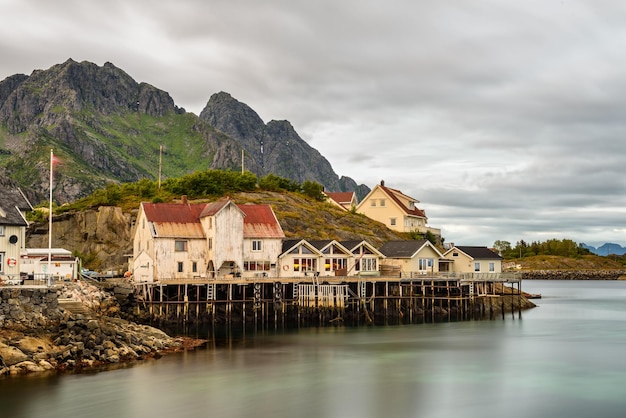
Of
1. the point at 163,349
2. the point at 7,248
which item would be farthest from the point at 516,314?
the point at 7,248

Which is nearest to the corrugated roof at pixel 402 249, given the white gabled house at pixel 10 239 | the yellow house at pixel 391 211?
the yellow house at pixel 391 211

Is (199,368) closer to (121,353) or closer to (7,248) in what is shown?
(121,353)

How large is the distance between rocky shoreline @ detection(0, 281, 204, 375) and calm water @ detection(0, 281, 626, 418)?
184 cm

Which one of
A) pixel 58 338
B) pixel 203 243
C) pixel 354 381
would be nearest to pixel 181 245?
pixel 203 243

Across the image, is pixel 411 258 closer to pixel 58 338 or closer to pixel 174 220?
pixel 174 220

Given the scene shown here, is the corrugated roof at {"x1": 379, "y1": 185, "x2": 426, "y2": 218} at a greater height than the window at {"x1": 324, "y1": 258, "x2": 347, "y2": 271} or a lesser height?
greater

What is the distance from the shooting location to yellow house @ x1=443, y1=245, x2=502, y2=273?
7612cm

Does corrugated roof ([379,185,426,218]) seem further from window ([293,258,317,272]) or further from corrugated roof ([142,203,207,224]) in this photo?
corrugated roof ([142,203,207,224])

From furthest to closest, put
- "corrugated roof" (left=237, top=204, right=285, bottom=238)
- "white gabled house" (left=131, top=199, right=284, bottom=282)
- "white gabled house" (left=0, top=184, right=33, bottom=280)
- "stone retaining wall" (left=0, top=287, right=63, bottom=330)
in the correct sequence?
"corrugated roof" (left=237, top=204, right=285, bottom=238) → "white gabled house" (left=131, top=199, right=284, bottom=282) → "white gabled house" (left=0, top=184, right=33, bottom=280) → "stone retaining wall" (left=0, top=287, right=63, bottom=330)

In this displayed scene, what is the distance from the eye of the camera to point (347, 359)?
143ft

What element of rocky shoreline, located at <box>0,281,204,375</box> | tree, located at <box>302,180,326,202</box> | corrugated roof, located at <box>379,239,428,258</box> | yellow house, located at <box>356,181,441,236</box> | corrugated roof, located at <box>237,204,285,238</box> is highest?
tree, located at <box>302,180,326,202</box>

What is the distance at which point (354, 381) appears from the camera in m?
37.2

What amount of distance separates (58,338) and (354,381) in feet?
57.2

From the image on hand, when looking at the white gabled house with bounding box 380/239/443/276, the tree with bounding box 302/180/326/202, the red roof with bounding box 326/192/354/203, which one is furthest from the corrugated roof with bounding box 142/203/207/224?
the red roof with bounding box 326/192/354/203
